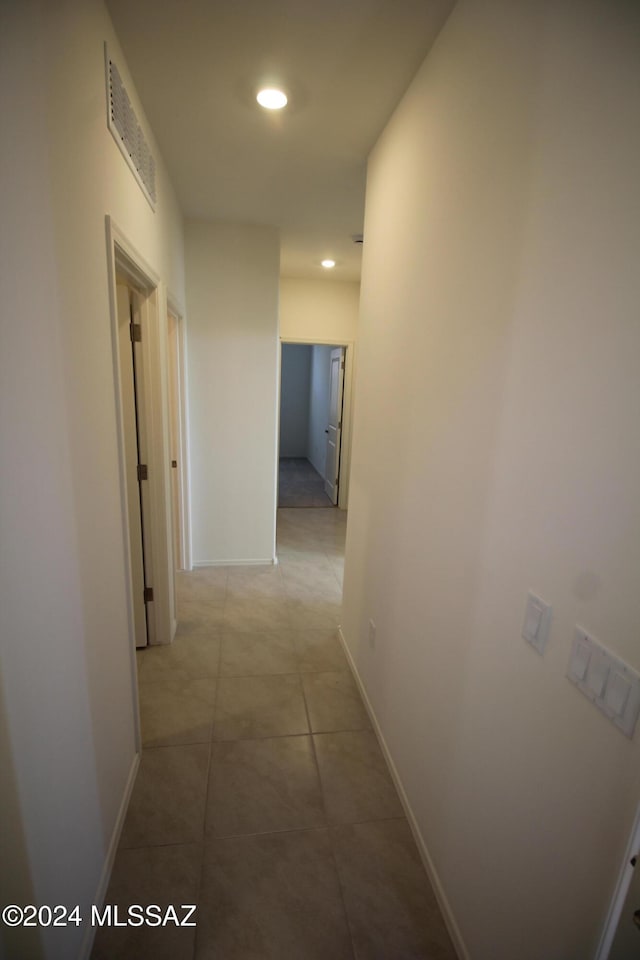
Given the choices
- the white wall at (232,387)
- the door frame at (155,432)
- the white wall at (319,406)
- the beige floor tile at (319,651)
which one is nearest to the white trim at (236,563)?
the white wall at (232,387)

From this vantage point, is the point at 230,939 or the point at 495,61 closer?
the point at 495,61

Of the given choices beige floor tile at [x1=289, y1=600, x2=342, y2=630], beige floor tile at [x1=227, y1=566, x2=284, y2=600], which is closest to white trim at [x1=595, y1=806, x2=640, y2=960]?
beige floor tile at [x1=289, y1=600, x2=342, y2=630]


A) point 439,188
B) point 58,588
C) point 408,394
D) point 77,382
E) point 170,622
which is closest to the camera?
point 58,588

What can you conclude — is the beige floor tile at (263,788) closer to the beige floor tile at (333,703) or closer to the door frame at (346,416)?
the beige floor tile at (333,703)

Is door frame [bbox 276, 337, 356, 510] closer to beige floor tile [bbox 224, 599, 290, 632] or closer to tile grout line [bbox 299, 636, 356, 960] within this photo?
beige floor tile [bbox 224, 599, 290, 632]

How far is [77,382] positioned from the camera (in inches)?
46.6

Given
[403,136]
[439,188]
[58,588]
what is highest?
[403,136]

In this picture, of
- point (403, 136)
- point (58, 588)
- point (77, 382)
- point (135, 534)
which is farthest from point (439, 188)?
point (135, 534)

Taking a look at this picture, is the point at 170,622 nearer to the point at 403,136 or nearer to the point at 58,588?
the point at 58,588

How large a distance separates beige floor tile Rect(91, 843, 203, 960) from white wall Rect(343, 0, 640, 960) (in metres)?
0.81

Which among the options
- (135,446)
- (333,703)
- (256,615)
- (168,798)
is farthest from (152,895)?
(135,446)

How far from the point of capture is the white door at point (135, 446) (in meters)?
2.23

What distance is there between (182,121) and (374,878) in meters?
3.18

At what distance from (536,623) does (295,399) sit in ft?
25.7
